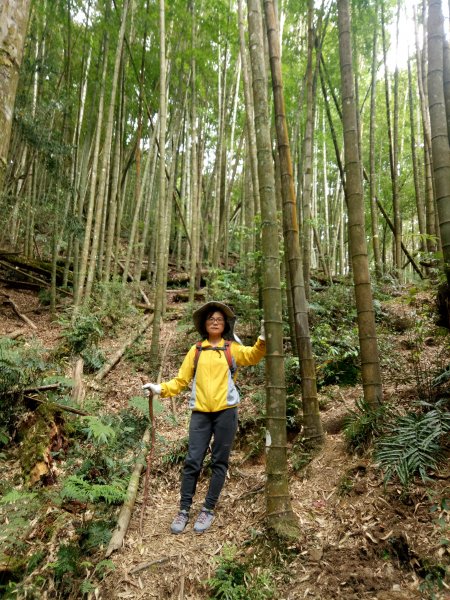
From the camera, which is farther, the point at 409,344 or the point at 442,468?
the point at 409,344

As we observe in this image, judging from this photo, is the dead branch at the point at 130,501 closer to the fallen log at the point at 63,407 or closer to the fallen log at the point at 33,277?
the fallen log at the point at 63,407

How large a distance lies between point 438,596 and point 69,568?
1.89 meters

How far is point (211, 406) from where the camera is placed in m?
2.67

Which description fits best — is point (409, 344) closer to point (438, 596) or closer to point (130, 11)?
point (438, 596)

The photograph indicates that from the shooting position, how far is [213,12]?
25.3ft

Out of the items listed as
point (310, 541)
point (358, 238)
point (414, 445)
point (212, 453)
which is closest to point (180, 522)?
point (212, 453)

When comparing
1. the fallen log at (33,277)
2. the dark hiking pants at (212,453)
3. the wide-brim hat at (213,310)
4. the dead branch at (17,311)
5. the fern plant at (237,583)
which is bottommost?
the fern plant at (237,583)

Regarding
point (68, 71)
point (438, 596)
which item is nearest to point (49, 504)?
point (438, 596)

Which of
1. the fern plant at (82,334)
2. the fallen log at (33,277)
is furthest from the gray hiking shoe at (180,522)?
the fallen log at (33,277)

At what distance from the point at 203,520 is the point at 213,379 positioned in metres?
0.95

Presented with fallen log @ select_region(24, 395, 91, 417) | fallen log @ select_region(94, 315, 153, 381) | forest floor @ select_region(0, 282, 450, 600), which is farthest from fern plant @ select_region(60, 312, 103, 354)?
forest floor @ select_region(0, 282, 450, 600)

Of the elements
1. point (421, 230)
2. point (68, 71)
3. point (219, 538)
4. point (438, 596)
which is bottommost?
point (219, 538)

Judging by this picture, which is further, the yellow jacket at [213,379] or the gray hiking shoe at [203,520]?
the yellow jacket at [213,379]

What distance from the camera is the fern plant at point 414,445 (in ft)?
7.23
